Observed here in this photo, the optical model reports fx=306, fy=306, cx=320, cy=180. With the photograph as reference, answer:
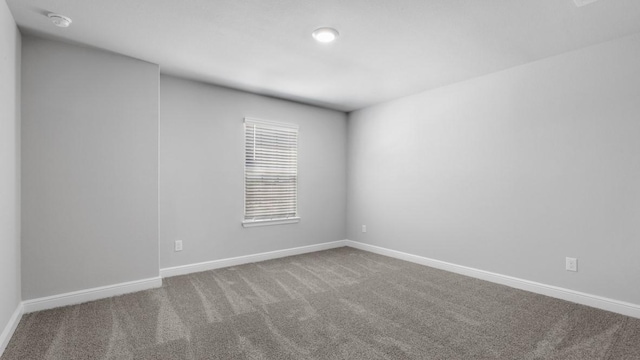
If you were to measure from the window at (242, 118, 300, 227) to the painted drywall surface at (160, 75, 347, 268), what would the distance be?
0.33 feet

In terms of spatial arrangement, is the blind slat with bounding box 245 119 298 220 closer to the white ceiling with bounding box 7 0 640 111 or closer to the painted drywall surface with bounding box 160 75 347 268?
the painted drywall surface with bounding box 160 75 347 268

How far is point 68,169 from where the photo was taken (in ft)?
9.37

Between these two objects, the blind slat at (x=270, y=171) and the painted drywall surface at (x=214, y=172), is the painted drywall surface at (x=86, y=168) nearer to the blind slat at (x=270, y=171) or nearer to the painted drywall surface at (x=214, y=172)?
the painted drywall surface at (x=214, y=172)

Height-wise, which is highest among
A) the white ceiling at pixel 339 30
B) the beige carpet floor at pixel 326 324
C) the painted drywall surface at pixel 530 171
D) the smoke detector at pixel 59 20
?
the white ceiling at pixel 339 30

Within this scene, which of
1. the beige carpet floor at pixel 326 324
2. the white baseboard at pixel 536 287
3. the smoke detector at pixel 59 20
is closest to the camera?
the beige carpet floor at pixel 326 324

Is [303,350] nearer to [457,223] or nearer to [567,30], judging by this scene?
[457,223]

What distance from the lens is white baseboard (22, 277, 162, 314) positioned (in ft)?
8.83

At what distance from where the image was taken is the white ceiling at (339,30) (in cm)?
225

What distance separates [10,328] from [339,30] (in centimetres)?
342

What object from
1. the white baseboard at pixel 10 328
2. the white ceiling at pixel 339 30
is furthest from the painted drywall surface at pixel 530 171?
the white baseboard at pixel 10 328

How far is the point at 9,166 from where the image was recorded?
234 centimetres

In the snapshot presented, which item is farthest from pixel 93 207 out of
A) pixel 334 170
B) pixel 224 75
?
pixel 334 170

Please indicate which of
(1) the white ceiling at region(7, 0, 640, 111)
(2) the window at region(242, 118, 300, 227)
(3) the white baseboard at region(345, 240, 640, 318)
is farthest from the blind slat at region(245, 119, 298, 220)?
(3) the white baseboard at region(345, 240, 640, 318)

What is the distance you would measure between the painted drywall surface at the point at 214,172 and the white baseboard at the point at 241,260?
0.06m
